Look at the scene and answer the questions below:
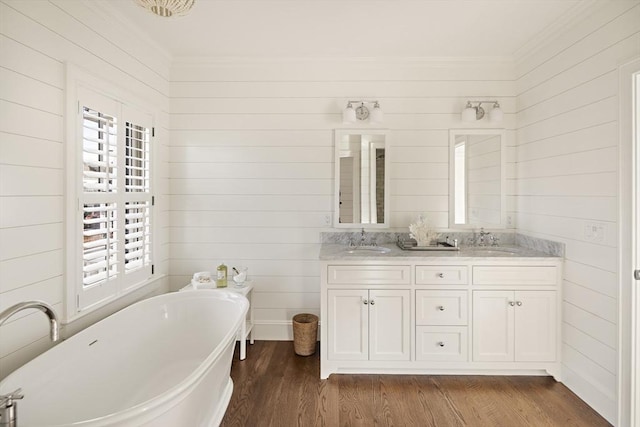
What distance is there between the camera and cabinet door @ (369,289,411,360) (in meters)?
2.42

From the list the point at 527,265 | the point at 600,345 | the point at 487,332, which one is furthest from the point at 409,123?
the point at 600,345

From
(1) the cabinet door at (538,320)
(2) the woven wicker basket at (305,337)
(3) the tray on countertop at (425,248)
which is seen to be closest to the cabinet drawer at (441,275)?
(3) the tray on countertop at (425,248)

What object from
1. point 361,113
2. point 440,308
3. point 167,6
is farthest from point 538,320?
point 167,6

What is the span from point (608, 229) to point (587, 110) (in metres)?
0.82

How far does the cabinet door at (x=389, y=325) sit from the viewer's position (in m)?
2.42

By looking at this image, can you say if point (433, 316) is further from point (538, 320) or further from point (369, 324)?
point (538, 320)

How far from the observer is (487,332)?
242 centimetres

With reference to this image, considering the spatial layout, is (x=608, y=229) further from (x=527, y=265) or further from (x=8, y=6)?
(x=8, y=6)

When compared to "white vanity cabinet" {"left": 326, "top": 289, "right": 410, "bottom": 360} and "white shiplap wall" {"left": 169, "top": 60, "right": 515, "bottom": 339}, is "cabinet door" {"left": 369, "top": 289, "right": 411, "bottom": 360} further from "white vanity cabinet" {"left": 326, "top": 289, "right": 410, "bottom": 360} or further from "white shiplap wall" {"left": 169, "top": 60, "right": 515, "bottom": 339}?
"white shiplap wall" {"left": 169, "top": 60, "right": 515, "bottom": 339}

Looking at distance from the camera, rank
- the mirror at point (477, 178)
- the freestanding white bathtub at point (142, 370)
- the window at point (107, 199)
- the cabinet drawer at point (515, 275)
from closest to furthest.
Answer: the freestanding white bathtub at point (142, 370) → the window at point (107, 199) → the cabinet drawer at point (515, 275) → the mirror at point (477, 178)

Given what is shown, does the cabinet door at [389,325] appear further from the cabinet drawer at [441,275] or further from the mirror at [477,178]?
the mirror at [477,178]

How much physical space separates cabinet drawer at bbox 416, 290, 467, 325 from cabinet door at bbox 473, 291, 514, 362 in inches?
4.3

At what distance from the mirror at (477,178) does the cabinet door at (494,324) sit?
794mm

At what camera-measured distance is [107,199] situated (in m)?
2.16
